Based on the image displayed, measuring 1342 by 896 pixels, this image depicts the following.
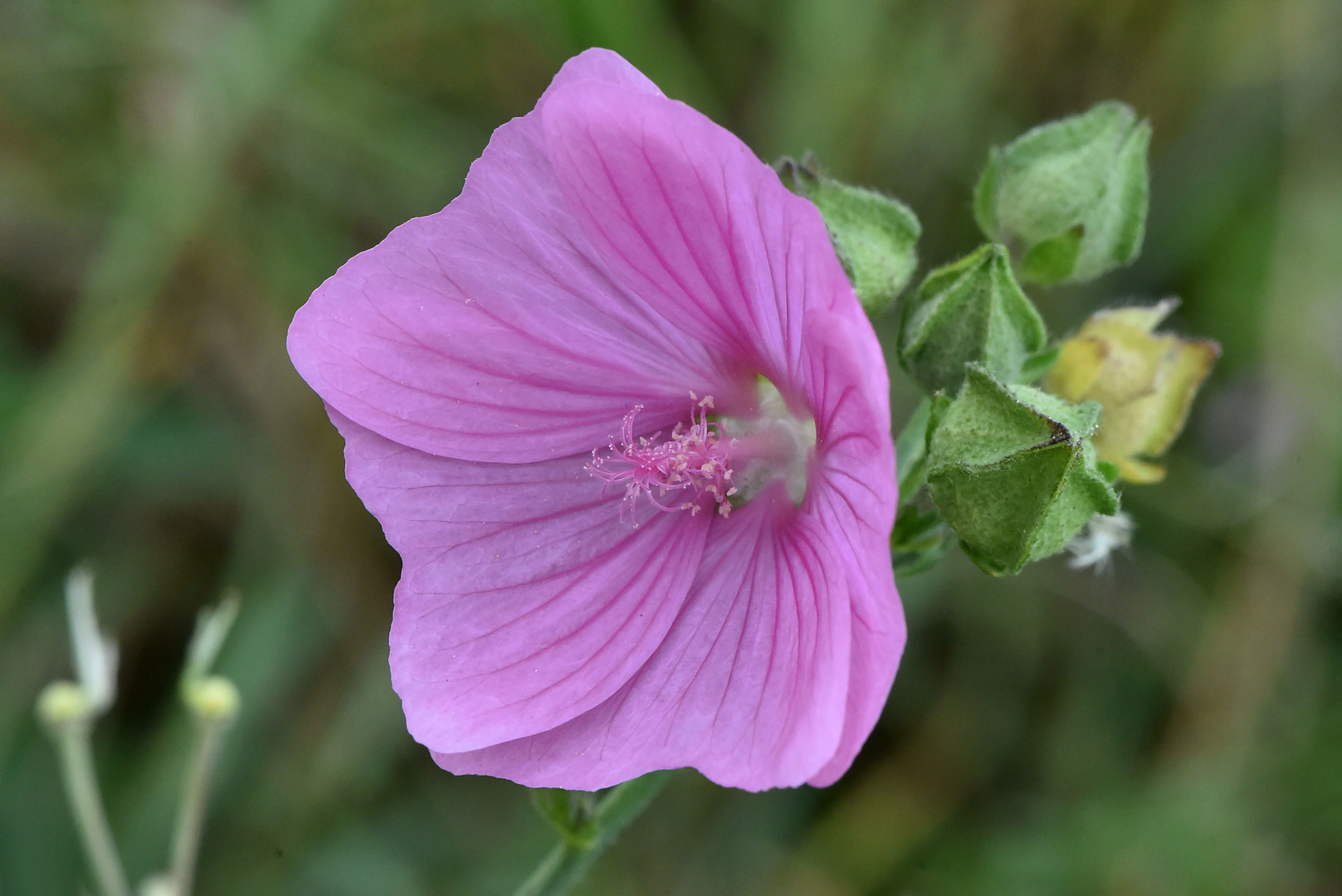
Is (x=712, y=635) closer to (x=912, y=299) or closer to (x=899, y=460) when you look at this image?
(x=899, y=460)

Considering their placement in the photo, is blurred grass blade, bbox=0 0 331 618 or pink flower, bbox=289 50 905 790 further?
blurred grass blade, bbox=0 0 331 618

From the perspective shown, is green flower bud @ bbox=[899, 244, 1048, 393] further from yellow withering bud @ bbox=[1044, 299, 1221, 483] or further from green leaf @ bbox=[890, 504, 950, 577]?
yellow withering bud @ bbox=[1044, 299, 1221, 483]

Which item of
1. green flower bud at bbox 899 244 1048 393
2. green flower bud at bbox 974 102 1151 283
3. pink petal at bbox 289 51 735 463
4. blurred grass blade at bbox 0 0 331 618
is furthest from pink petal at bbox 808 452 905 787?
blurred grass blade at bbox 0 0 331 618

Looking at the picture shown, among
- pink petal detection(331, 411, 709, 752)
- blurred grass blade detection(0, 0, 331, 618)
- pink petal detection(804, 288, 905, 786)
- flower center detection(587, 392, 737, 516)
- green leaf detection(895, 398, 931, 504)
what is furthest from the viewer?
blurred grass blade detection(0, 0, 331, 618)

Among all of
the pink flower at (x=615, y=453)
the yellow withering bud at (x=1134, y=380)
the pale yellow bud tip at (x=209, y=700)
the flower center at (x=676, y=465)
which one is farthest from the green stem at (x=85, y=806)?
the yellow withering bud at (x=1134, y=380)

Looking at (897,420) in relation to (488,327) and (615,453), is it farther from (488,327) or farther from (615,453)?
(488,327)
